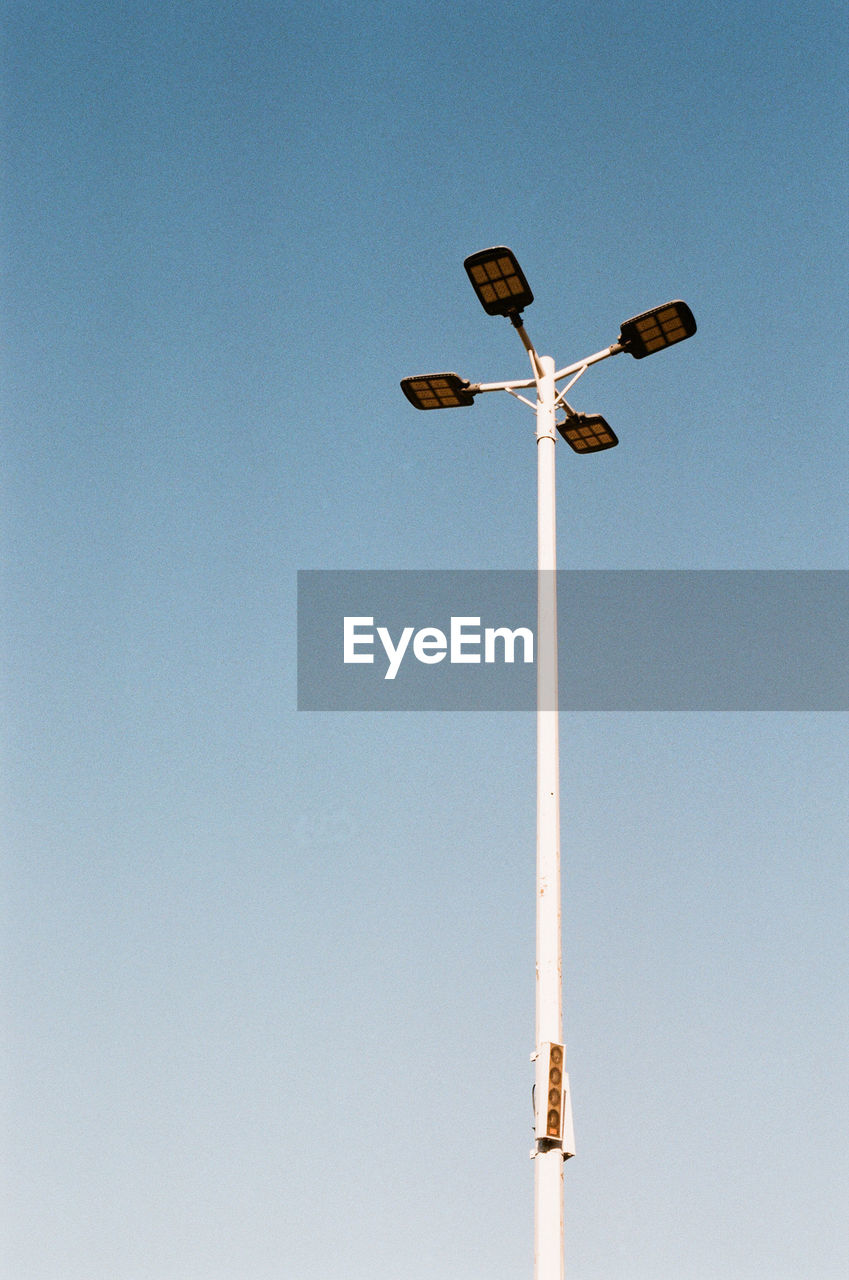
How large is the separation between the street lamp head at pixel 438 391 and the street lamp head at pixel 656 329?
4.02 feet

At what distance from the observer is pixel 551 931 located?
9109 mm

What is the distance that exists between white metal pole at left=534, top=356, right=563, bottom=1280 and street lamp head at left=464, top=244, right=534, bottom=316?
0.54m

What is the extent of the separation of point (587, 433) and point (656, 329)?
1176 mm

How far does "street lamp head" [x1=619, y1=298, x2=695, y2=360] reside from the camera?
10.7 meters

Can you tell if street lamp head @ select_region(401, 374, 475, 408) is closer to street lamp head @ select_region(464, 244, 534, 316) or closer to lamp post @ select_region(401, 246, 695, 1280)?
lamp post @ select_region(401, 246, 695, 1280)

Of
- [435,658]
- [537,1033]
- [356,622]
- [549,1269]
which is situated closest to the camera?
[549,1269]

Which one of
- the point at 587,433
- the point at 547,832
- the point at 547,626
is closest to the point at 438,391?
the point at 587,433

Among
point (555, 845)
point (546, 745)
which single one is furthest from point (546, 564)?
point (555, 845)

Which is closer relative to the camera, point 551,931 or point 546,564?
point 551,931

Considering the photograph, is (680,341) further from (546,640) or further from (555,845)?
(555,845)

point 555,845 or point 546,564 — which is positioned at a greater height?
point 546,564

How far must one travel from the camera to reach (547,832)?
30.8 feet

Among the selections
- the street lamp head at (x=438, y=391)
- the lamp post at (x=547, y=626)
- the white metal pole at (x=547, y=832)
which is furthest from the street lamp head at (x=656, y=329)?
the street lamp head at (x=438, y=391)

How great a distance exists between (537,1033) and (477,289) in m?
4.86
